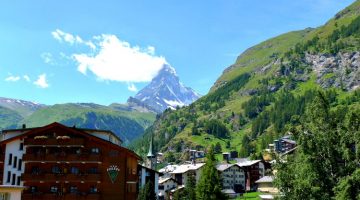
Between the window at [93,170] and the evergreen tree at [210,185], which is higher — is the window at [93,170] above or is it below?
above

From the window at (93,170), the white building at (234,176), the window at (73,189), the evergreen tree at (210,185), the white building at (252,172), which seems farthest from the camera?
the white building at (252,172)

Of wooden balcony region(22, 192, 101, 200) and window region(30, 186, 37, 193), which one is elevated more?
window region(30, 186, 37, 193)

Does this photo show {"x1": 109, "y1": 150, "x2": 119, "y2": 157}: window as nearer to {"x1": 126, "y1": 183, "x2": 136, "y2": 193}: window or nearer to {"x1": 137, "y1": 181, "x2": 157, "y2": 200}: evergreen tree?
{"x1": 126, "y1": 183, "x2": 136, "y2": 193}: window

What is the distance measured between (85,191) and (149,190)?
23.4 m

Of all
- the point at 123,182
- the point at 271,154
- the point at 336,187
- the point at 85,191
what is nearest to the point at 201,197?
the point at 123,182

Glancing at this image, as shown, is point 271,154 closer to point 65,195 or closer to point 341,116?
point 341,116

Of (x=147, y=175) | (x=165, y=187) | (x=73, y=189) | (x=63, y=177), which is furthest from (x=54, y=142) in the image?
(x=165, y=187)

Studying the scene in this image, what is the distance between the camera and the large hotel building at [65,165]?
7431 cm

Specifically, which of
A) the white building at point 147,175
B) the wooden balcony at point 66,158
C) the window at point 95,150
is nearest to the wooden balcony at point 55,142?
the wooden balcony at point 66,158

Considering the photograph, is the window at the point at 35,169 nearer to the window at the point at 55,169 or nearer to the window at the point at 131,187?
the window at the point at 55,169

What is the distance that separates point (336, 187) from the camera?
37.5 meters

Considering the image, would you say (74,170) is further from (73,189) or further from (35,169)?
(35,169)

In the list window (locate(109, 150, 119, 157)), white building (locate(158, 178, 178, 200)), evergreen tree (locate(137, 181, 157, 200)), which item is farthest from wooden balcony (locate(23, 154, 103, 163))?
white building (locate(158, 178, 178, 200))

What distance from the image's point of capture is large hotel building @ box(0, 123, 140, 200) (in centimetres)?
7431
